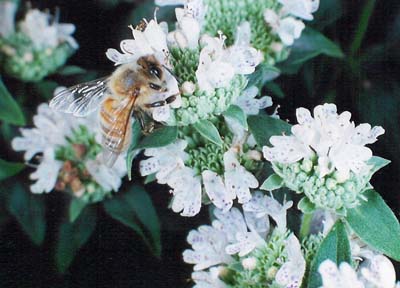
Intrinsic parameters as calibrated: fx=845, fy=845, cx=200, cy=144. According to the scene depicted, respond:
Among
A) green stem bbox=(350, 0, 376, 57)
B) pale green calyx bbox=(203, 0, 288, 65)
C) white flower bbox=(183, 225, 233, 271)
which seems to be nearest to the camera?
white flower bbox=(183, 225, 233, 271)

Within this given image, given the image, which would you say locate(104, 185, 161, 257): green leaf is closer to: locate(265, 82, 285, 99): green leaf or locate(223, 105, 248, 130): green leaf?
locate(265, 82, 285, 99): green leaf

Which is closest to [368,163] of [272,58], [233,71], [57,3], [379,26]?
[233,71]

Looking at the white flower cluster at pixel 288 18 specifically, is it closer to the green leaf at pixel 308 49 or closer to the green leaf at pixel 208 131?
the green leaf at pixel 308 49

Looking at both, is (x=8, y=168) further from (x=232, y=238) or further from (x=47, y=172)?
(x=232, y=238)

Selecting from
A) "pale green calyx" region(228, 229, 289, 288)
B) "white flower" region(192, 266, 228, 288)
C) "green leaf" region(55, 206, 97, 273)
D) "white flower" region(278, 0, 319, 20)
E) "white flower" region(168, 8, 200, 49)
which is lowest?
"green leaf" region(55, 206, 97, 273)

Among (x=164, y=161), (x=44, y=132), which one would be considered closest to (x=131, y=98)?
(x=164, y=161)

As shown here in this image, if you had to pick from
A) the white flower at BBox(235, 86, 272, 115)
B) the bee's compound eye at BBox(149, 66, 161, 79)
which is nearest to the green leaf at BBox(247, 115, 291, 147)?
the white flower at BBox(235, 86, 272, 115)
